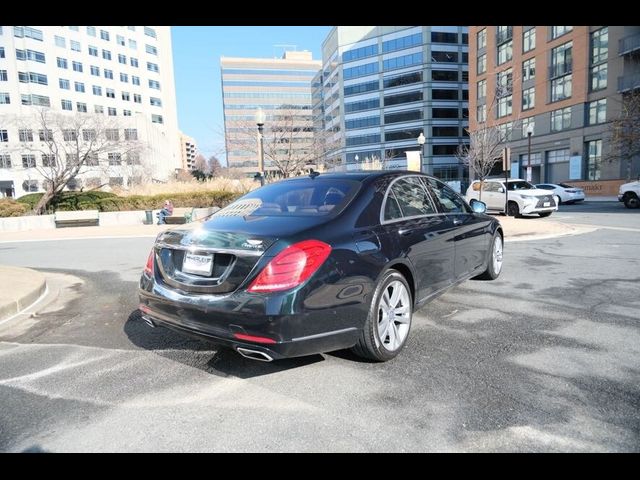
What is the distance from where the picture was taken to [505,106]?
5059 centimetres

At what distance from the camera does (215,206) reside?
23453 millimetres

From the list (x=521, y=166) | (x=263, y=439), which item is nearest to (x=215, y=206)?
(x=263, y=439)

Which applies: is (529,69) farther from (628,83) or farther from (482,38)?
(628,83)

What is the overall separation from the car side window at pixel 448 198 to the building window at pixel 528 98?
48.6 meters

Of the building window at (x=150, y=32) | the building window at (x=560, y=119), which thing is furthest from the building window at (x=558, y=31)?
the building window at (x=150, y=32)

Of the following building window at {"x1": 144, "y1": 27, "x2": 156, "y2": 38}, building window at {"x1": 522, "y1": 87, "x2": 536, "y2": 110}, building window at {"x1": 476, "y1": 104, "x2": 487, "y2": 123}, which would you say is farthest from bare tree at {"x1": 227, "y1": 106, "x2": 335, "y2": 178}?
building window at {"x1": 144, "y1": 27, "x2": 156, "y2": 38}

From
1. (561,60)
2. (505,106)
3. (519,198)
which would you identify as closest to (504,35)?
(505,106)

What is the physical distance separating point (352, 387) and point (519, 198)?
15855 millimetres

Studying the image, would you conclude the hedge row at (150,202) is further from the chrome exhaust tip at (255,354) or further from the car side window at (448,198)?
the chrome exhaust tip at (255,354)

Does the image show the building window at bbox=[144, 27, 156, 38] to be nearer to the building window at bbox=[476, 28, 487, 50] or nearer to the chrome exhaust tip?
the building window at bbox=[476, 28, 487, 50]

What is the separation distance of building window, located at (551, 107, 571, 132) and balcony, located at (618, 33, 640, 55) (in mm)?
6845

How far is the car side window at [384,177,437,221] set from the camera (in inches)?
152

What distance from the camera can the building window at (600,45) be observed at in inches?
1489
